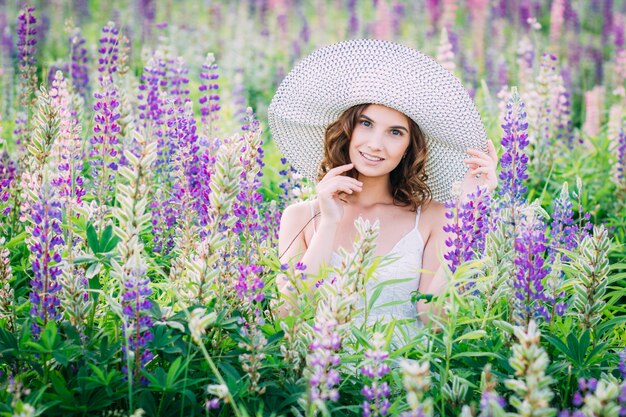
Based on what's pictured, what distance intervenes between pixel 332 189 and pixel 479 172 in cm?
69

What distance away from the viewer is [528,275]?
284 centimetres

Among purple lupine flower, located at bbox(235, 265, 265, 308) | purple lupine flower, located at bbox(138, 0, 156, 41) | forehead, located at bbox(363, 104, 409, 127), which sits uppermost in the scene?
purple lupine flower, located at bbox(138, 0, 156, 41)

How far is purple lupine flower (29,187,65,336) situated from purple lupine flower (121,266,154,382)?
1.05ft

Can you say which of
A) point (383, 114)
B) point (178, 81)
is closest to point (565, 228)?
point (383, 114)

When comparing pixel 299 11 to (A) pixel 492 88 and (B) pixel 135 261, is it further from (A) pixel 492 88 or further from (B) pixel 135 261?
(B) pixel 135 261

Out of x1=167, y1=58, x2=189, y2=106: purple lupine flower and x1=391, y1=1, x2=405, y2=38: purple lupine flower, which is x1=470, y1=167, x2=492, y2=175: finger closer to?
x1=167, y1=58, x2=189, y2=106: purple lupine flower

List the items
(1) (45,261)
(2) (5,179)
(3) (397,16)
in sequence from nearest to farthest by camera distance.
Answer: (1) (45,261) → (2) (5,179) → (3) (397,16)

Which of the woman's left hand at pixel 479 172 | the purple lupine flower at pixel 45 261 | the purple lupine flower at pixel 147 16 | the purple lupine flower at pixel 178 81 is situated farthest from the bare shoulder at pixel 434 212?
the purple lupine flower at pixel 147 16

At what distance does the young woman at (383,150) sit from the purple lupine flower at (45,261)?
1005 mm

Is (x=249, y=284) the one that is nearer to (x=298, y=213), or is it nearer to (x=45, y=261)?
(x=45, y=261)

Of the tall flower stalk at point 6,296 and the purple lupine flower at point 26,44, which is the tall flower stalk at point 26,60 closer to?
the purple lupine flower at point 26,44

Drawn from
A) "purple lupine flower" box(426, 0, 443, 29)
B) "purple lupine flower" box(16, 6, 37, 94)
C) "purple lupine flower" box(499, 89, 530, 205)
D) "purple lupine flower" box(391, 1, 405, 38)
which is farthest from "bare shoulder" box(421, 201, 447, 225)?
"purple lupine flower" box(426, 0, 443, 29)

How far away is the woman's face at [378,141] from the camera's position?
12.0 ft

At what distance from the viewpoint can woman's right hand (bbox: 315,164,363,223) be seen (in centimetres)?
336
